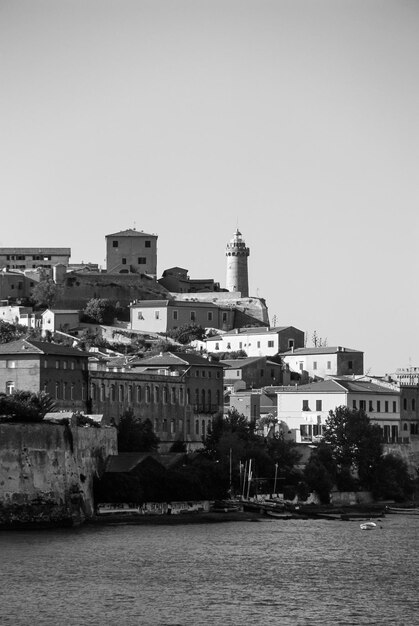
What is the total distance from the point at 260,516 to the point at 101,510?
956 centimetres

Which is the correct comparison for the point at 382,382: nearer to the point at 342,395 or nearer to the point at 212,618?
the point at 342,395

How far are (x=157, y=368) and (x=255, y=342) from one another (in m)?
27.9

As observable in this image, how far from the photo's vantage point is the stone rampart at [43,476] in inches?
3236

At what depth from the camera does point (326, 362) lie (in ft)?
453

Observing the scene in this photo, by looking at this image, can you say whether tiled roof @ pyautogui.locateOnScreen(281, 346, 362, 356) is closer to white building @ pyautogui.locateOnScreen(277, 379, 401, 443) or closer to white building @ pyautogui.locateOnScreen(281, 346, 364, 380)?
white building @ pyautogui.locateOnScreen(281, 346, 364, 380)

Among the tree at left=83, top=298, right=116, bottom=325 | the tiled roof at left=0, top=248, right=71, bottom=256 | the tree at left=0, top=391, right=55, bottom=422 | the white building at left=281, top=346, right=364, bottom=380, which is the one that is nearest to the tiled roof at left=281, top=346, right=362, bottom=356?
the white building at left=281, top=346, right=364, bottom=380

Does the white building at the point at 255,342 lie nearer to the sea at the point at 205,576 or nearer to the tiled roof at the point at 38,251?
the tiled roof at the point at 38,251

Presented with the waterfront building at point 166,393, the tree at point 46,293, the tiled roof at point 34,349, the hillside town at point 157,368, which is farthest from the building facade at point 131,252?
the tiled roof at point 34,349

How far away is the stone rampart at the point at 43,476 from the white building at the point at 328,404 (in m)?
33.4

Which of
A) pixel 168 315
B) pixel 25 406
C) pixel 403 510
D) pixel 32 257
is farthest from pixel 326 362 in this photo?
pixel 25 406

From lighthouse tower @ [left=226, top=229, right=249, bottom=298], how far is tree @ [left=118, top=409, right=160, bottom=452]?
5897cm

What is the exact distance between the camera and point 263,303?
6088 inches

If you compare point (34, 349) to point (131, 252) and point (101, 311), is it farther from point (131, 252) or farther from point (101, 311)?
point (131, 252)

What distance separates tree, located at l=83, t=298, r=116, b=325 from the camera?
14438 centimetres
